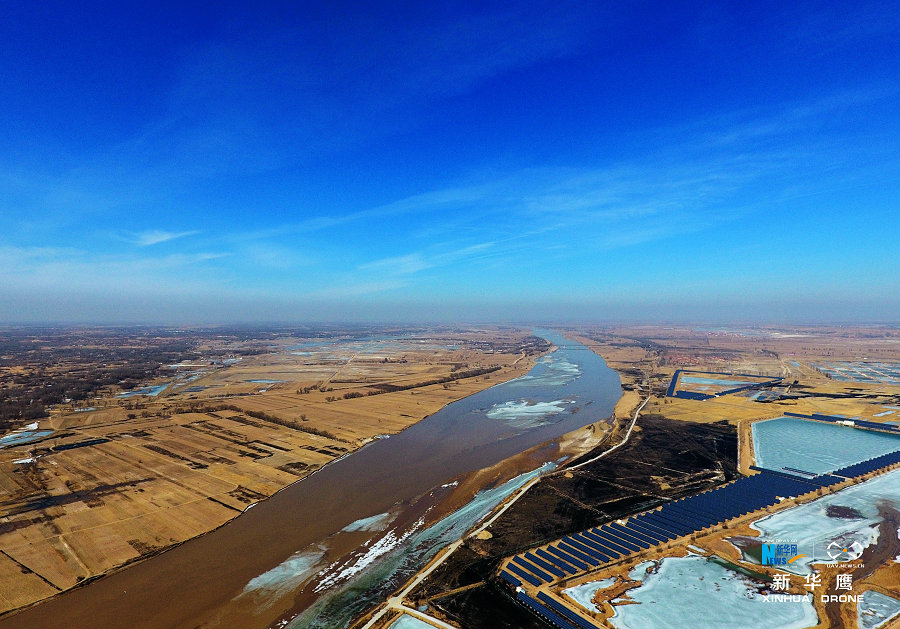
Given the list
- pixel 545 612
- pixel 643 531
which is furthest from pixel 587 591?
pixel 643 531

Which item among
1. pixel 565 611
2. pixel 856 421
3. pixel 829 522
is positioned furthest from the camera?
pixel 856 421

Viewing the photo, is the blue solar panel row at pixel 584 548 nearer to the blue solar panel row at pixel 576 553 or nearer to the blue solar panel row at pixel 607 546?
the blue solar panel row at pixel 576 553

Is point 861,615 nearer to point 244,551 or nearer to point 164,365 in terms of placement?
point 244,551

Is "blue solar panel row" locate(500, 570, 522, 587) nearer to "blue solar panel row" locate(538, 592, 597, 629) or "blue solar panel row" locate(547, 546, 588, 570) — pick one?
"blue solar panel row" locate(538, 592, 597, 629)

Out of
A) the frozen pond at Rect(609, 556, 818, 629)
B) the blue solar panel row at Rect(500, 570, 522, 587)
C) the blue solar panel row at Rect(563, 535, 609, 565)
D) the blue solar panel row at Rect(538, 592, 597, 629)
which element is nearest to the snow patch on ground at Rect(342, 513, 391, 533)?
A: the blue solar panel row at Rect(500, 570, 522, 587)

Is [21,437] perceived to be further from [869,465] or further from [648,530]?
[869,465]

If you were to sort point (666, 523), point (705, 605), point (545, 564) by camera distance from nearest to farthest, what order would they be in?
point (705, 605) < point (545, 564) < point (666, 523)

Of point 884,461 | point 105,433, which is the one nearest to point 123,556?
point 105,433
